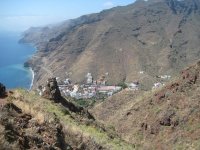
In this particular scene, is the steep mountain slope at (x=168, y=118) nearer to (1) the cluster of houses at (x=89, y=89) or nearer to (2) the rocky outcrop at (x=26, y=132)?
(2) the rocky outcrop at (x=26, y=132)

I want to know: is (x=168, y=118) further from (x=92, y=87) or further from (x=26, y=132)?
(x=92, y=87)

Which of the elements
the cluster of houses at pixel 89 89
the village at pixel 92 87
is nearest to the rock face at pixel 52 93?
the village at pixel 92 87

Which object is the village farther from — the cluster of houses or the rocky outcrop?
the rocky outcrop

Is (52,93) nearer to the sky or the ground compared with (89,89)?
nearer to the sky

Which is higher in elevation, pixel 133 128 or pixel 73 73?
pixel 133 128

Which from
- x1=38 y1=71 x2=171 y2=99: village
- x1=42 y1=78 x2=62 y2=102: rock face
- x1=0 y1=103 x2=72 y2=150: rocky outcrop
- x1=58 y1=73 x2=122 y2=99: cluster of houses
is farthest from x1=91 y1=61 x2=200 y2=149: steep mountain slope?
x1=58 y1=73 x2=122 y2=99: cluster of houses

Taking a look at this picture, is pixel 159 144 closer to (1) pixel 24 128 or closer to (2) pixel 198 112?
(2) pixel 198 112

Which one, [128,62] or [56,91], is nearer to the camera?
[56,91]

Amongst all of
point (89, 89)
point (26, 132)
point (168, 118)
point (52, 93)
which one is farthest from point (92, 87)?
point (26, 132)

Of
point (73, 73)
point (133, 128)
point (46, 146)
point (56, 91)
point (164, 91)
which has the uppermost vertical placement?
point (46, 146)

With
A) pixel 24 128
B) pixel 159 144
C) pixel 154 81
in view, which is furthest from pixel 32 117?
pixel 154 81
